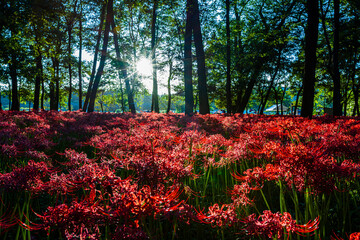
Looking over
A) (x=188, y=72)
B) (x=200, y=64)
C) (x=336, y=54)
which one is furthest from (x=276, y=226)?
(x=336, y=54)

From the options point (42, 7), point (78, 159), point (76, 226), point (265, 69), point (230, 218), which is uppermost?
point (42, 7)

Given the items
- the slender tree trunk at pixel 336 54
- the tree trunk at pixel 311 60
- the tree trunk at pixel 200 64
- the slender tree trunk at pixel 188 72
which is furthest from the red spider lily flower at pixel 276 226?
the slender tree trunk at pixel 336 54

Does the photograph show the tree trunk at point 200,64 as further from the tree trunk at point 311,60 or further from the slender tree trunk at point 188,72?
the tree trunk at point 311,60

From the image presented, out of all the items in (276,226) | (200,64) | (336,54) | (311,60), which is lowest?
(276,226)

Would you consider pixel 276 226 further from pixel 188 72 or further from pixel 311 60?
pixel 188 72

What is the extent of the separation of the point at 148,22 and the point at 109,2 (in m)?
11.0

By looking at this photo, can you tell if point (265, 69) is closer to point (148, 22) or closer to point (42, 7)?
point (148, 22)

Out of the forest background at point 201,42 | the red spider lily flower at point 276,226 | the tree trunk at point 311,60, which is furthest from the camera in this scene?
the forest background at point 201,42

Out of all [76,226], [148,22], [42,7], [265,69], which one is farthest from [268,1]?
[76,226]

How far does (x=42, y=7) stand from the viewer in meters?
12.8

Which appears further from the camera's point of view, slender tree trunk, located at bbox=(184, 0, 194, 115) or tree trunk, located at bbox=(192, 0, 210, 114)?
tree trunk, located at bbox=(192, 0, 210, 114)

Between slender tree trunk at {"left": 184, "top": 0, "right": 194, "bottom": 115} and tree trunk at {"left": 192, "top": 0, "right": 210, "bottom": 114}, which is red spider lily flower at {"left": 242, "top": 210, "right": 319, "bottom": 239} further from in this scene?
tree trunk at {"left": 192, "top": 0, "right": 210, "bottom": 114}

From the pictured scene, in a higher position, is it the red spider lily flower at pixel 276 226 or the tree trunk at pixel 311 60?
the tree trunk at pixel 311 60

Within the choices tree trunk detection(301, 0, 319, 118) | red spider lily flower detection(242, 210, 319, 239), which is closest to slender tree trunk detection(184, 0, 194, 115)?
tree trunk detection(301, 0, 319, 118)
